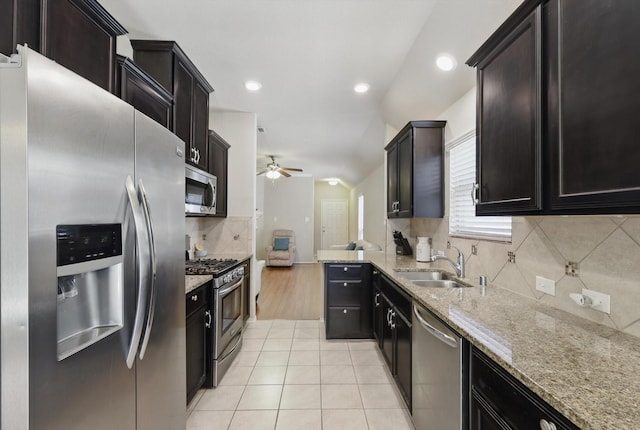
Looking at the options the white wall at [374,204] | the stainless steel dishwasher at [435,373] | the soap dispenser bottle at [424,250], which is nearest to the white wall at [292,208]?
the white wall at [374,204]

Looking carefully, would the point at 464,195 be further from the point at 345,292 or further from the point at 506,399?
the point at 506,399

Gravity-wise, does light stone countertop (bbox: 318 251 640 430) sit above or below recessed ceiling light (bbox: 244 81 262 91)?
below

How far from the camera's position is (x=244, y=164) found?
3.87 m

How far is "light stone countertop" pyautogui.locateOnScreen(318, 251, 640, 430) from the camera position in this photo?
0.70 metres

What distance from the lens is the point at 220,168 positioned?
350 centimetres

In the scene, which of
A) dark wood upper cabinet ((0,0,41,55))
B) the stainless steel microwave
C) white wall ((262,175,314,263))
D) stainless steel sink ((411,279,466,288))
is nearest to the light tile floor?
stainless steel sink ((411,279,466,288))

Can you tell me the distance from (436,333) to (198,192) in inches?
89.5

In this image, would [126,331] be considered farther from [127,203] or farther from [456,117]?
[456,117]

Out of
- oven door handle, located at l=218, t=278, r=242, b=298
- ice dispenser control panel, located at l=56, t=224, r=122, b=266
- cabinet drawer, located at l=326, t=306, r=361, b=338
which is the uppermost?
ice dispenser control panel, located at l=56, t=224, r=122, b=266

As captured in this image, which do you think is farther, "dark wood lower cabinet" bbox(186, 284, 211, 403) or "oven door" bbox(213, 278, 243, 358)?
"oven door" bbox(213, 278, 243, 358)

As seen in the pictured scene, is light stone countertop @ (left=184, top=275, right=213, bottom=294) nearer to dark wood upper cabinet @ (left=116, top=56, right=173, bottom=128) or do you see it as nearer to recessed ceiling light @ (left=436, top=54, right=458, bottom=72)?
dark wood upper cabinet @ (left=116, top=56, right=173, bottom=128)

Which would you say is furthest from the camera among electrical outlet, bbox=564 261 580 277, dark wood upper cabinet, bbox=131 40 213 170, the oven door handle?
the oven door handle

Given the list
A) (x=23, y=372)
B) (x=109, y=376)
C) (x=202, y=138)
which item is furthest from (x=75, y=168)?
(x=202, y=138)

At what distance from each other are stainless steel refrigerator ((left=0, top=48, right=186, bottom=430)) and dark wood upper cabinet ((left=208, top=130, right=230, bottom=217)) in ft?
6.84
